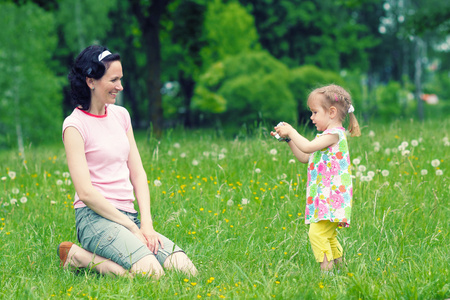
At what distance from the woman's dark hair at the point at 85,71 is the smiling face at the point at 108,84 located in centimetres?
3

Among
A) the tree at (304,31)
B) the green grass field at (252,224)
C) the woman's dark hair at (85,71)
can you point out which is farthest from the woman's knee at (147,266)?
Result: the tree at (304,31)

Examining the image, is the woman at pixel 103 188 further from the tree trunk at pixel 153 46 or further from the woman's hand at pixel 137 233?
the tree trunk at pixel 153 46

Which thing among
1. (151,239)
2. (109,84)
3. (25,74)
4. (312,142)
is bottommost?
(25,74)

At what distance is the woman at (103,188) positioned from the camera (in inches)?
131

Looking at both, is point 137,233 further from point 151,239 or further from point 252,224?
point 252,224

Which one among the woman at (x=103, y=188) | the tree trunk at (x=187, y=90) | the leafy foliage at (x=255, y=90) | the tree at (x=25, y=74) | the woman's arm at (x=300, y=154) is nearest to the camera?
the woman at (x=103, y=188)

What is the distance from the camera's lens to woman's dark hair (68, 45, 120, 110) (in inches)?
135

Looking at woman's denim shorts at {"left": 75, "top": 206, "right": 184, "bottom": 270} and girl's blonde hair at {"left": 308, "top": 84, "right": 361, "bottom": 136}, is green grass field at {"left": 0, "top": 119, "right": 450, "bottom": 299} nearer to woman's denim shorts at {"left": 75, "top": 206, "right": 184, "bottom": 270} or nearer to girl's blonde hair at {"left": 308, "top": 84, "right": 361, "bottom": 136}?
woman's denim shorts at {"left": 75, "top": 206, "right": 184, "bottom": 270}

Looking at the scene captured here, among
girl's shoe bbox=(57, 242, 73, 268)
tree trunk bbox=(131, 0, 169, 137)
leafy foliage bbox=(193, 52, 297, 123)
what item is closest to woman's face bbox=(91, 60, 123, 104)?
girl's shoe bbox=(57, 242, 73, 268)

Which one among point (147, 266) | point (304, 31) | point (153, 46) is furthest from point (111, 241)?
point (304, 31)

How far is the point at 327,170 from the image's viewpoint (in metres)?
3.41

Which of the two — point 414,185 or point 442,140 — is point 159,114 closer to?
point 442,140

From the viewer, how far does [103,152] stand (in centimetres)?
348

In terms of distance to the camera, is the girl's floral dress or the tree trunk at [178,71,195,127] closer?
the girl's floral dress
